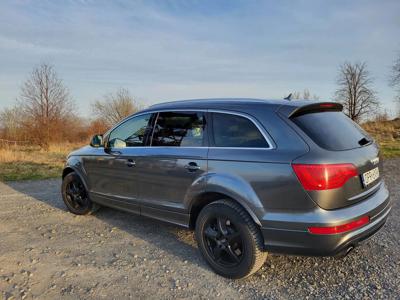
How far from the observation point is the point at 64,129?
82.0ft

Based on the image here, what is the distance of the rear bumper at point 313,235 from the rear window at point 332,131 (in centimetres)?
56

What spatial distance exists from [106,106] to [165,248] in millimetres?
29944

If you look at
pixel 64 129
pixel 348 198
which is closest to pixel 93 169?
pixel 348 198

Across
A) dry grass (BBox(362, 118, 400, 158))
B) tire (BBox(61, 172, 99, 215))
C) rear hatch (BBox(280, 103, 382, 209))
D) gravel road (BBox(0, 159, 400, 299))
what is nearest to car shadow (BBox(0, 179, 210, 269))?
gravel road (BBox(0, 159, 400, 299))

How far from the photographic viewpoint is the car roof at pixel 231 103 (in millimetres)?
3314

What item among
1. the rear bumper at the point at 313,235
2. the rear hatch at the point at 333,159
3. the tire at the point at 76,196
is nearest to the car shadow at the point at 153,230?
the tire at the point at 76,196

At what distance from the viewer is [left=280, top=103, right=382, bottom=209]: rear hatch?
2807 mm

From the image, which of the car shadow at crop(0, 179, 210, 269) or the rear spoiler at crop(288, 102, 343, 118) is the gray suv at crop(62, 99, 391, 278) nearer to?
the rear spoiler at crop(288, 102, 343, 118)

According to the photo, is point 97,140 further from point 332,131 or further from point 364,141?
point 364,141

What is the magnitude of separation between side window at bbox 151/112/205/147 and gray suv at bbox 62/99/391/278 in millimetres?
13

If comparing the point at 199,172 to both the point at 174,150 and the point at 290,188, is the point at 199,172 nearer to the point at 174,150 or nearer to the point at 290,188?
the point at 174,150

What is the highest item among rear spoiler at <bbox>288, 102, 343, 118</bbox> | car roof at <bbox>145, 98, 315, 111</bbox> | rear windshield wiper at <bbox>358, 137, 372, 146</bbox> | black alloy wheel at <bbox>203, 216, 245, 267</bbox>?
car roof at <bbox>145, 98, 315, 111</bbox>

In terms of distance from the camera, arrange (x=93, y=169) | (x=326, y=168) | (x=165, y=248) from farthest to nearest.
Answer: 1. (x=93, y=169)
2. (x=165, y=248)
3. (x=326, y=168)

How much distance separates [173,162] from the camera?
152 inches
